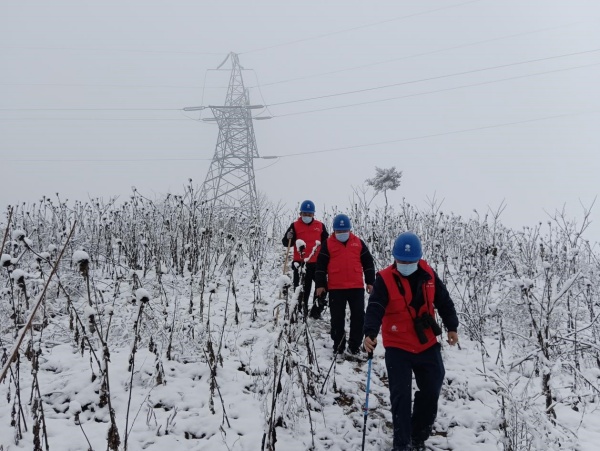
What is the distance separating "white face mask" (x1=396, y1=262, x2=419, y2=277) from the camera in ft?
10.7

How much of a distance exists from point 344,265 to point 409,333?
1.63 m

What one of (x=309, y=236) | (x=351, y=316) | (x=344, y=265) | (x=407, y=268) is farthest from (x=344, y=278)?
(x=407, y=268)

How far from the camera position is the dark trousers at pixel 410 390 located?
3.04 m

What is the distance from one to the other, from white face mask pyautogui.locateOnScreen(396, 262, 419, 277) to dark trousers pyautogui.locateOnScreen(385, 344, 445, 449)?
60cm

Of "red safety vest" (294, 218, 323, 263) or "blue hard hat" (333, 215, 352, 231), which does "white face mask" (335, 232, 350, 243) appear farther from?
"red safety vest" (294, 218, 323, 263)

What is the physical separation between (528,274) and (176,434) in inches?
188

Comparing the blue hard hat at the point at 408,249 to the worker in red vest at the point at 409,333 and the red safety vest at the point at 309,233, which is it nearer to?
the worker in red vest at the point at 409,333

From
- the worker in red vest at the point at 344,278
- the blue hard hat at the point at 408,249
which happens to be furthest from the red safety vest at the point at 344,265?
the blue hard hat at the point at 408,249

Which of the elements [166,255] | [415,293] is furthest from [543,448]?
[166,255]

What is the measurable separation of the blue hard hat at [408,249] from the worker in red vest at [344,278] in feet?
4.90

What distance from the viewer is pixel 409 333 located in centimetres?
315

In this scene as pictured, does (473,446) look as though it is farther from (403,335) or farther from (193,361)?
(193,361)

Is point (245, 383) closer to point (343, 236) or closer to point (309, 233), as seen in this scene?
point (343, 236)

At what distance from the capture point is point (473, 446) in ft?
10.8
